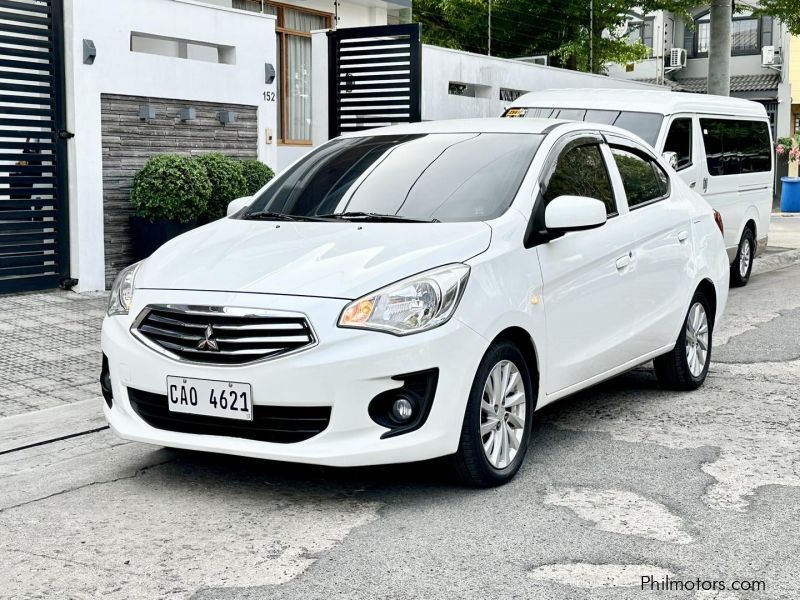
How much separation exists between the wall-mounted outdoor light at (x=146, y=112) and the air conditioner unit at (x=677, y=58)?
101ft

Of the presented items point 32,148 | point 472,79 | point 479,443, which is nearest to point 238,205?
point 479,443

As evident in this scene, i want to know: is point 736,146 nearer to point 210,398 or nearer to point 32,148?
point 32,148

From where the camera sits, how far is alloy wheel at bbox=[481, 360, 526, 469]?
4.90m

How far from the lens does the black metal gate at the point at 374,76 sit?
1420 cm

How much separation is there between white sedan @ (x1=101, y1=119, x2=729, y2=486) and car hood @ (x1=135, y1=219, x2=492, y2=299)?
0.01m

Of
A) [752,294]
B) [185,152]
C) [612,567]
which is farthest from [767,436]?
[185,152]

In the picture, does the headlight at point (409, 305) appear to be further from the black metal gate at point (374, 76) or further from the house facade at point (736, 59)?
the house facade at point (736, 59)

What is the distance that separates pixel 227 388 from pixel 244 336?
22cm

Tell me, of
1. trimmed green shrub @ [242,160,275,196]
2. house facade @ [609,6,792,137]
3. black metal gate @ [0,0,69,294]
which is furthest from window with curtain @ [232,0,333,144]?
house facade @ [609,6,792,137]

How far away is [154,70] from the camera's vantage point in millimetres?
11406

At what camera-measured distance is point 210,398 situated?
4.59 meters

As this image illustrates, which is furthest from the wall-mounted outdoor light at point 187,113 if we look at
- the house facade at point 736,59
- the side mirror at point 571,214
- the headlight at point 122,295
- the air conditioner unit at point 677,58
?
the air conditioner unit at point 677,58

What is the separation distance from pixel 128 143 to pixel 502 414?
7.26 m

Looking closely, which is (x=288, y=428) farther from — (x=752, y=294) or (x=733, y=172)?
(x=733, y=172)
